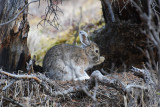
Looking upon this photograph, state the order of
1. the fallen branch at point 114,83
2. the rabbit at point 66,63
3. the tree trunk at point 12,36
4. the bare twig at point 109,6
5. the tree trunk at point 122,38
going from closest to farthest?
the fallen branch at point 114,83 → the tree trunk at point 12,36 → the rabbit at point 66,63 → the bare twig at point 109,6 → the tree trunk at point 122,38

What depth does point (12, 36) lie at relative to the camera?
5391 mm

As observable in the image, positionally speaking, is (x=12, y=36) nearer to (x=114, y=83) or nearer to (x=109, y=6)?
(x=114, y=83)

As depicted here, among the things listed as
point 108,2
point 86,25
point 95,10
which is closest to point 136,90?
point 108,2

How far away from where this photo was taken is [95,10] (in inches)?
533

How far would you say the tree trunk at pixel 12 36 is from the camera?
518 centimetres

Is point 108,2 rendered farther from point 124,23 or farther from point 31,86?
point 31,86

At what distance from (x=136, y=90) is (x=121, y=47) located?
367 cm

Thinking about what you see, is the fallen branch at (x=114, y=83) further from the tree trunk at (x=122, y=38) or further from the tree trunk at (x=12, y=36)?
the tree trunk at (x=122, y=38)

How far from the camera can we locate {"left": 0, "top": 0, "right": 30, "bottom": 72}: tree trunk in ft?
17.0

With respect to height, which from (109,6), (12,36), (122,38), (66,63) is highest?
(109,6)

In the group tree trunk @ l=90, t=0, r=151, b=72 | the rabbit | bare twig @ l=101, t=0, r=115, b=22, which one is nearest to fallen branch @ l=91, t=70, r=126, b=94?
the rabbit

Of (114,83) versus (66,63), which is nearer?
(114,83)

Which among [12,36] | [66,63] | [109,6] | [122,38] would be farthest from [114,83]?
[122,38]

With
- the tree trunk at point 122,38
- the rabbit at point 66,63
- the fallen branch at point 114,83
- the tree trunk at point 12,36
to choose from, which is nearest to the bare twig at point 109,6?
the tree trunk at point 122,38
